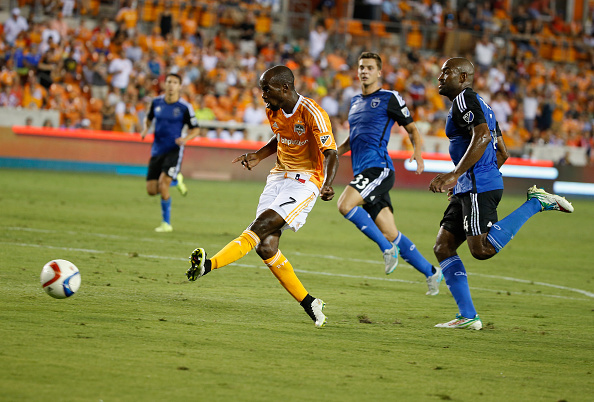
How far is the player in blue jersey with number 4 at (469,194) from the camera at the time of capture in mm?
6785

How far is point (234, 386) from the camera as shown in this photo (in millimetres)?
4637

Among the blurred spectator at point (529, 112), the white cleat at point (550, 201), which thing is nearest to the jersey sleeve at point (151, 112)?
the white cleat at point (550, 201)

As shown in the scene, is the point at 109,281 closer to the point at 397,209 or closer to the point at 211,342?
the point at 211,342

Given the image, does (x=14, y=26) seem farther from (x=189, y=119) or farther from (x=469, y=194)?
(x=469, y=194)

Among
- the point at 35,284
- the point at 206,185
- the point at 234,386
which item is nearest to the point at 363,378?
the point at 234,386

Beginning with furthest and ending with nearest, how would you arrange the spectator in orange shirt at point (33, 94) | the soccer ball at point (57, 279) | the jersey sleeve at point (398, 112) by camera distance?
the spectator in orange shirt at point (33, 94) < the jersey sleeve at point (398, 112) < the soccer ball at point (57, 279)

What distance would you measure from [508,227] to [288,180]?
1.97m

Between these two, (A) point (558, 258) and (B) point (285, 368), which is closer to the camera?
(B) point (285, 368)

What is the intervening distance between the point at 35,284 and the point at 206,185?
1466cm

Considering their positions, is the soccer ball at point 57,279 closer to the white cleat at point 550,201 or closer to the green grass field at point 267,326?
the green grass field at point 267,326

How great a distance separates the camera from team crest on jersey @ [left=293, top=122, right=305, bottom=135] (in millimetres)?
6918

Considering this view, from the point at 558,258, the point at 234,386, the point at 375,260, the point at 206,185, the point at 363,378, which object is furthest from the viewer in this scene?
the point at 206,185

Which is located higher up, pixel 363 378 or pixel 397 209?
pixel 363 378

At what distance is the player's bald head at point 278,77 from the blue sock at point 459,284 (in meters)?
2.12
